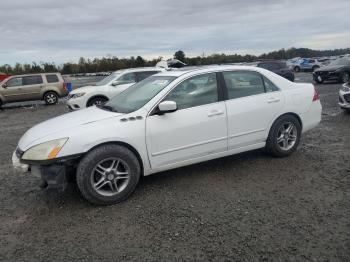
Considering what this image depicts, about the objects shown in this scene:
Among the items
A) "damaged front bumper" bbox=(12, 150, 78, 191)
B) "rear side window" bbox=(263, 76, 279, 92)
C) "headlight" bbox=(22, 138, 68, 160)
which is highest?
"rear side window" bbox=(263, 76, 279, 92)

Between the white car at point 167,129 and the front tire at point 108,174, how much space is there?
0.5 inches

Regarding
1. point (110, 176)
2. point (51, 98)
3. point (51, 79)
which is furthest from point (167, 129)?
point (51, 79)

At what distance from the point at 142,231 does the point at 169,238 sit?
33 centimetres

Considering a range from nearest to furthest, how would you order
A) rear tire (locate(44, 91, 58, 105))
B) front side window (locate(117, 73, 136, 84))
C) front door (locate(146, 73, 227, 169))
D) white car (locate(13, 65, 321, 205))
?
white car (locate(13, 65, 321, 205)) → front door (locate(146, 73, 227, 169)) → front side window (locate(117, 73, 136, 84)) → rear tire (locate(44, 91, 58, 105))

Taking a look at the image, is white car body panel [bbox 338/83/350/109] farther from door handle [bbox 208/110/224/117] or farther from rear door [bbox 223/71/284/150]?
door handle [bbox 208/110/224/117]

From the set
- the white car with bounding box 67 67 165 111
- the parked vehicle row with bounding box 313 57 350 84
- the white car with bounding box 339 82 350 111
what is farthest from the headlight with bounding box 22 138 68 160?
the parked vehicle row with bounding box 313 57 350 84

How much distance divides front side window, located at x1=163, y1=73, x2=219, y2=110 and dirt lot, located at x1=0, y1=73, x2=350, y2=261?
1092 millimetres

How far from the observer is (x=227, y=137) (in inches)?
192

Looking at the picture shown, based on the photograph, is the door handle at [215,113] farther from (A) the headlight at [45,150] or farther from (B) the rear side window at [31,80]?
(B) the rear side window at [31,80]

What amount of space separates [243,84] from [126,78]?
751 centimetres

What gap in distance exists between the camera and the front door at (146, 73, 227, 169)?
14.4 feet

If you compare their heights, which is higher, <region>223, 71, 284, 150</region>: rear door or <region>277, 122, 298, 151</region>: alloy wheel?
<region>223, 71, 284, 150</region>: rear door

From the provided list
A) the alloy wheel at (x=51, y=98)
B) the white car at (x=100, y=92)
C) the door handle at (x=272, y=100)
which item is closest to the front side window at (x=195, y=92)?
the door handle at (x=272, y=100)

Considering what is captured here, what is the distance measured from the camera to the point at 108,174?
4.12 meters
